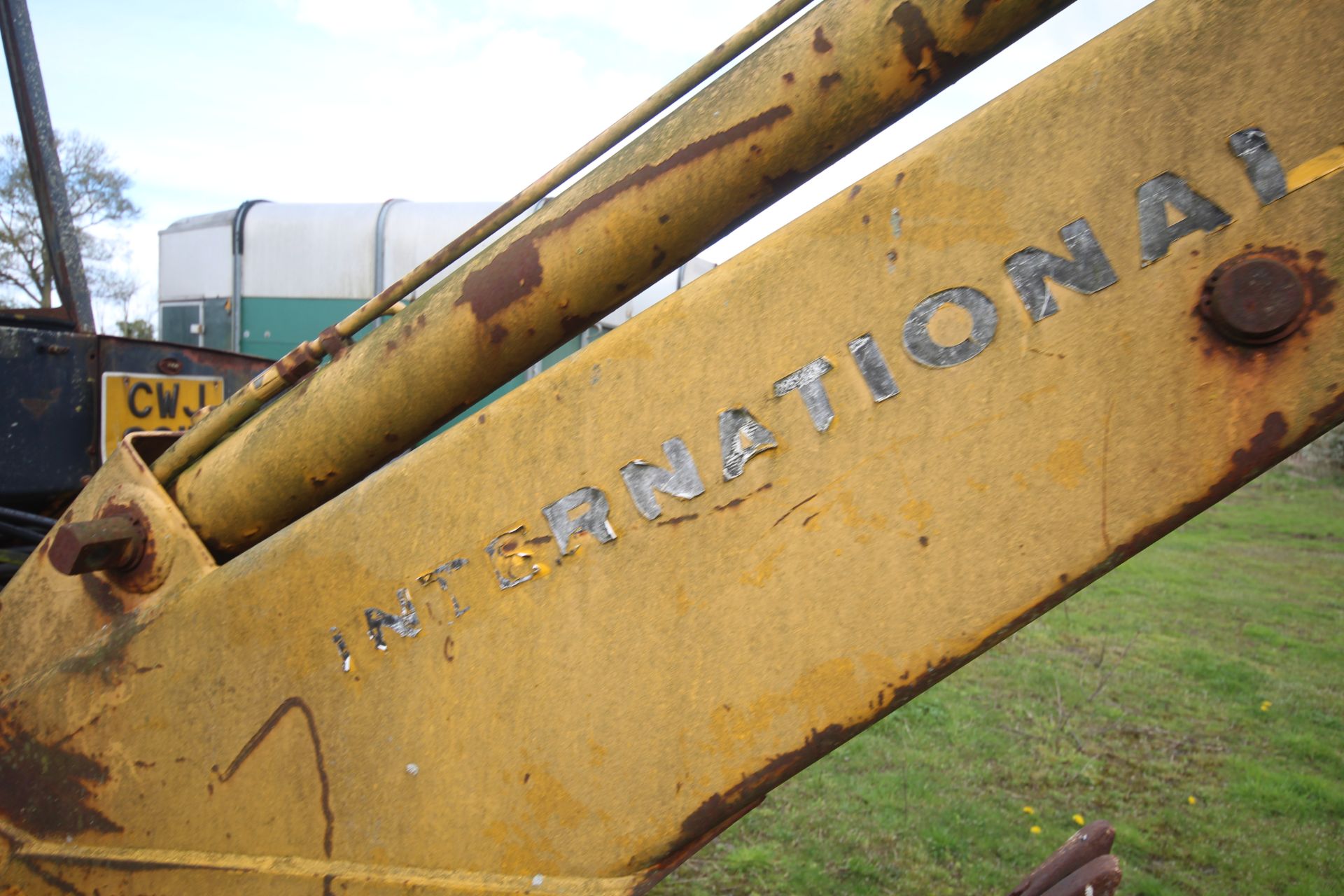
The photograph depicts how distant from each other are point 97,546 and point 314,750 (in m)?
0.45

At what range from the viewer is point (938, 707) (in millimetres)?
4715

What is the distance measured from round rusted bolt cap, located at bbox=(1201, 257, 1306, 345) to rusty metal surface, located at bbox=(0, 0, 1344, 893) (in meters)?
0.02

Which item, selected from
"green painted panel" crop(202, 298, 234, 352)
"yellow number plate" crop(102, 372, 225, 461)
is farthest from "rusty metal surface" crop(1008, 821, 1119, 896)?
"green painted panel" crop(202, 298, 234, 352)

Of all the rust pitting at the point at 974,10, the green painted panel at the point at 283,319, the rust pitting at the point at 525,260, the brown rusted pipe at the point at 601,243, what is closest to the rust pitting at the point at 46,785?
the brown rusted pipe at the point at 601,243

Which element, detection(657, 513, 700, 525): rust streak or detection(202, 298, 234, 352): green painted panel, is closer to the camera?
detection(657, 513, 700, 525): rust streak

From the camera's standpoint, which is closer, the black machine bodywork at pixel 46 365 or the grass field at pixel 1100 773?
the black machine bodywork at pixel 46 365

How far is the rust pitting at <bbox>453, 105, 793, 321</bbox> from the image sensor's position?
119 cm

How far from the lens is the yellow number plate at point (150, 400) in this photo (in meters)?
2.51

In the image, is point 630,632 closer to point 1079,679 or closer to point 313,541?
point 313,541

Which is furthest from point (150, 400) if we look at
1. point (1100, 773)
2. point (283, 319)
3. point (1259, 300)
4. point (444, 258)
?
point (283, 319)

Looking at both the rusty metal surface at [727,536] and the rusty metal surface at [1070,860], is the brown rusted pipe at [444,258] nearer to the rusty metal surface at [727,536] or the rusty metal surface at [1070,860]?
the rusty metal surface at [727,536]

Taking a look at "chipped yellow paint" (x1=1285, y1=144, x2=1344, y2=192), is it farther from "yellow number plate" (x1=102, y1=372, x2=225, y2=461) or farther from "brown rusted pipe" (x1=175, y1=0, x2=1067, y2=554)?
"yellow number plate" (x1=102, y1=372, x2=225, y2=461)

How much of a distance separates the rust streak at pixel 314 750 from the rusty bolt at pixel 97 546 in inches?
13.6

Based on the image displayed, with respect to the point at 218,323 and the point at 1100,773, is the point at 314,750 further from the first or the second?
the point at 218,323
